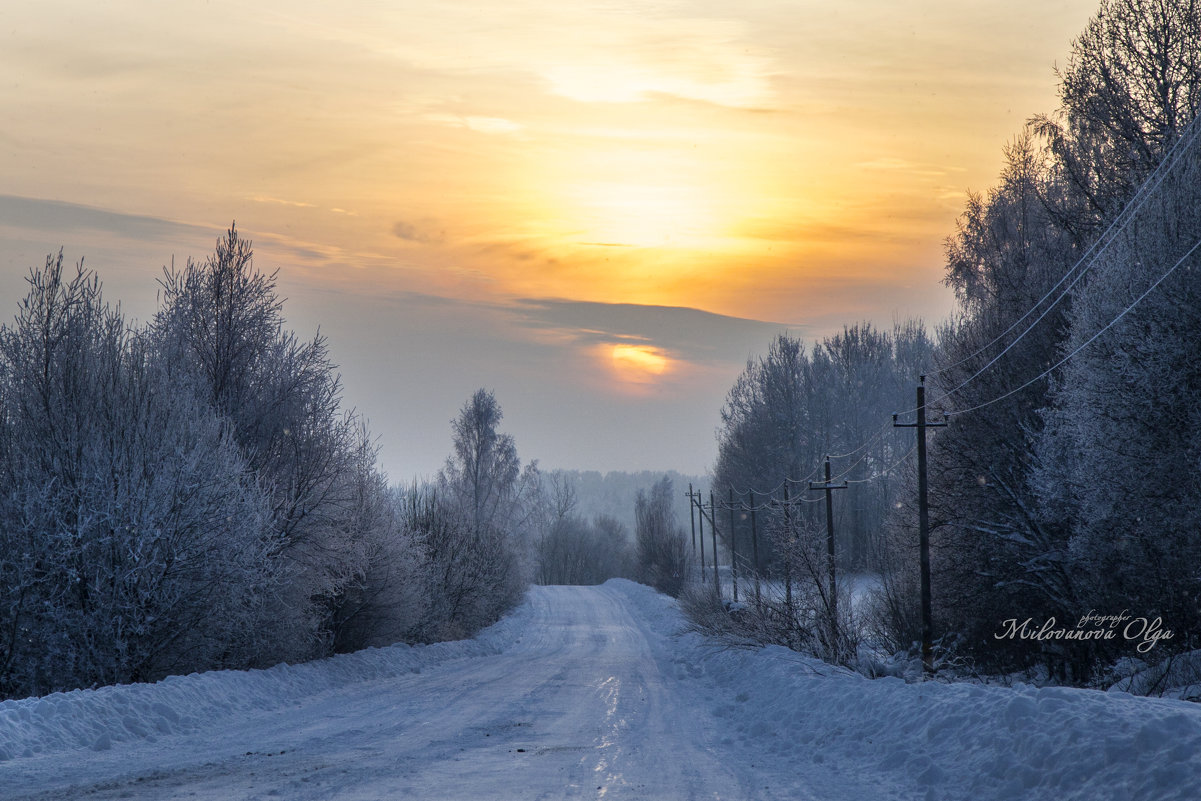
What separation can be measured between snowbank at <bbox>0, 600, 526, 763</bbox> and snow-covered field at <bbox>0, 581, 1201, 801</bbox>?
0.04m

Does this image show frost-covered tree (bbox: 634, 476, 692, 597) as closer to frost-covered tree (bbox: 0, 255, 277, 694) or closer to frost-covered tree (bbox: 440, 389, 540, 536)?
frost-covered tree (bbox: 440, 389, 540, 536)

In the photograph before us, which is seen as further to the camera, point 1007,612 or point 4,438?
point 1007,612

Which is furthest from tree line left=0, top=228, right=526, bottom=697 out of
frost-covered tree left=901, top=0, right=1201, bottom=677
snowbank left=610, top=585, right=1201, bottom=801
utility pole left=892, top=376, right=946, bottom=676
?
frost-covered tree left=901, top=0, right=1201, bottom=677

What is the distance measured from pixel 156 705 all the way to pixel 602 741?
6641mm

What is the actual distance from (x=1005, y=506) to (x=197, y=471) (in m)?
19.9

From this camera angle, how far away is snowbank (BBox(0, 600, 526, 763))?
11.3 metres

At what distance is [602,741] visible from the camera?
12711mm

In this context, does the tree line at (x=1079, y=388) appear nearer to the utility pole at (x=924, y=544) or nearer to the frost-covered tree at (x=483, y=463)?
the utility pole at (x=924, y=544)

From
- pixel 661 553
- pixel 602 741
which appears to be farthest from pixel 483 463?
pixel 602 741

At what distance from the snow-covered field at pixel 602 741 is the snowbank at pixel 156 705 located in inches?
1.4

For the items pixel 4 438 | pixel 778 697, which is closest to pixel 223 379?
pixel 4 438

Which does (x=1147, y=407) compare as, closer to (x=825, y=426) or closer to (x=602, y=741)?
(x=602, y=741)

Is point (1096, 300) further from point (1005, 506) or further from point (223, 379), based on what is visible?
point (223, 379)

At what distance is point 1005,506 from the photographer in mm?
24609
